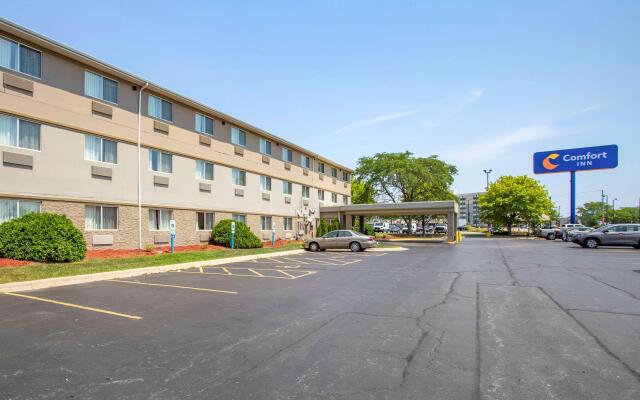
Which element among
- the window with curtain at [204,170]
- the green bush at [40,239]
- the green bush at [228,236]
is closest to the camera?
the green bush at [40,239]

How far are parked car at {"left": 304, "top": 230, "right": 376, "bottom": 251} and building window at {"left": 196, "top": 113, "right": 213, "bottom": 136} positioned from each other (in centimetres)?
959

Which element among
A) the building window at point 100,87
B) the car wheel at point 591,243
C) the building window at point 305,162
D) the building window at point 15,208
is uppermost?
the building window at point 100,87

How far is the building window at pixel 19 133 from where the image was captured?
14.8m

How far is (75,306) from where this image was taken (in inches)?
314

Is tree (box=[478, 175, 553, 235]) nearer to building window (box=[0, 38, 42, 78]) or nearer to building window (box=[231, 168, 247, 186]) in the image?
building window (box=[231, 168, 247, 186])

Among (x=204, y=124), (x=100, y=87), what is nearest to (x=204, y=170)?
(x=204, y=124)

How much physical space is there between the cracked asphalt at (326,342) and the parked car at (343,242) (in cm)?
1406

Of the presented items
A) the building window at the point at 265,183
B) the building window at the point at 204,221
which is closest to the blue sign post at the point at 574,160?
the building window at the point at 265,183

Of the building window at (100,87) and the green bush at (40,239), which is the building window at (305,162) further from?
the green bush at (40,239)

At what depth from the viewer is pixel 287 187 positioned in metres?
33.8

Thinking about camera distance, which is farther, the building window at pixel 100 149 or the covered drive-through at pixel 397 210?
the covered drive-through at pixel 397 210

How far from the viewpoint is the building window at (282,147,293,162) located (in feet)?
109

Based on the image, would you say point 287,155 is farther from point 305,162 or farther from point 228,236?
point 228,236

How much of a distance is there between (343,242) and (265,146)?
10.8 m
